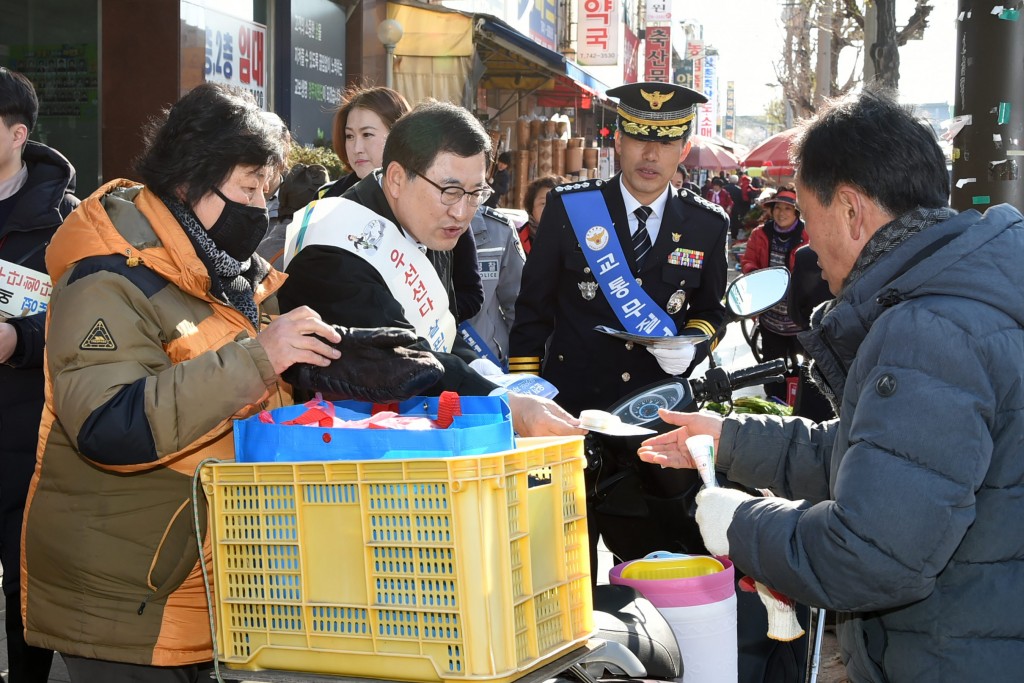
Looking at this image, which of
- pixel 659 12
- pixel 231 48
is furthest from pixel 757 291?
pixel 659 12

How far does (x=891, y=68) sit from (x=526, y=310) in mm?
7243

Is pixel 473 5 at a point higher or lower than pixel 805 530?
higher

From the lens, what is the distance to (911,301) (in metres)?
1.96

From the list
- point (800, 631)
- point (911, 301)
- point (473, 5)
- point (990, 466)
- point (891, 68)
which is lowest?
point (800, 631)

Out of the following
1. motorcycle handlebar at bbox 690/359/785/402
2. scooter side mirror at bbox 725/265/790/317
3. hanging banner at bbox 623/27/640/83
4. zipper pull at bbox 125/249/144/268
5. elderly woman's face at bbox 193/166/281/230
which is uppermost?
hanging banner at bbox 623/27/640/83

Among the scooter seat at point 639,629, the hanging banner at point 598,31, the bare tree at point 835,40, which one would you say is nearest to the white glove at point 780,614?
the scooter seat at point 639,629

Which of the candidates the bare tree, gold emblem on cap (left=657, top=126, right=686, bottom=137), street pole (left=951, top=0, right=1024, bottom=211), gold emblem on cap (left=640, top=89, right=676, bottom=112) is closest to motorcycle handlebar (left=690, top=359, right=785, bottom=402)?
gold emblem on cap (left=657, top=126, right=686, bottom=137)

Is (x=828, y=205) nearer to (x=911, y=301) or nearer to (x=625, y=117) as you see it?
(x=911, y=301)

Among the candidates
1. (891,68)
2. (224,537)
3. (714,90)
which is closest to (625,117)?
(224,537)

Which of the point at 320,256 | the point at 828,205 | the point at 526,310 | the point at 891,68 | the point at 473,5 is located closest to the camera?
the point at 828,205

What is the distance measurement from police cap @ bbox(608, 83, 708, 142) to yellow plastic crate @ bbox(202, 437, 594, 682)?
8.19ft

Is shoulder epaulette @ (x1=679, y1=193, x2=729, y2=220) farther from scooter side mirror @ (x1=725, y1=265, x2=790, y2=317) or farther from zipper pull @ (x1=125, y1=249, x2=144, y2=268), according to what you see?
zipper pull @ (x1=125, y1=249, x2=144, y2=268)

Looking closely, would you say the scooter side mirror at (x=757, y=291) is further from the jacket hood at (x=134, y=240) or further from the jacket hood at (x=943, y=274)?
the jacket hood at (x=134, y=240)

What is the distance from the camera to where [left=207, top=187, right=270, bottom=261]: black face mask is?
2520 mm
